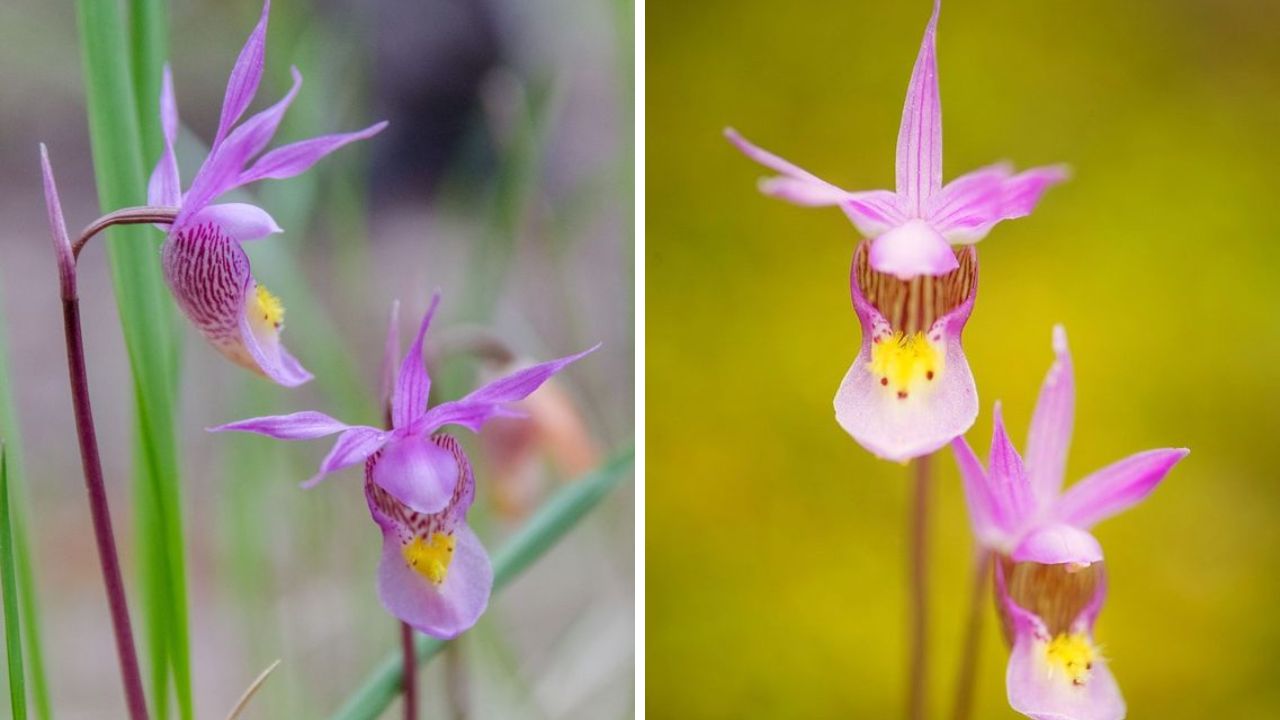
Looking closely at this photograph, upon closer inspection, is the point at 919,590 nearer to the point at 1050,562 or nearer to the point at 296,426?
the point at 1050,562

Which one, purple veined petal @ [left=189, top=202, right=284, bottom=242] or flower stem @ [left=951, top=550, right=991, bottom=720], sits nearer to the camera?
purple veined petal @ [left=189, top=202, right=284, bottom=242]

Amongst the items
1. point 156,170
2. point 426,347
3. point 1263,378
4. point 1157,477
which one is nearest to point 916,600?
point 1157,477

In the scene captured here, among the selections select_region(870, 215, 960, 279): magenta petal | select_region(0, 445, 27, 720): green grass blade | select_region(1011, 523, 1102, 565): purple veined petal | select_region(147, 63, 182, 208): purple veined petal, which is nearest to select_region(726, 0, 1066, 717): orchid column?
select_region(870, 215, 960, 279): magenta petal

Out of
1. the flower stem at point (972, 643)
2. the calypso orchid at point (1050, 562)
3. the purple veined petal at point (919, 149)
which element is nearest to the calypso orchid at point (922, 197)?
the purple veined petal at point (919, 149)

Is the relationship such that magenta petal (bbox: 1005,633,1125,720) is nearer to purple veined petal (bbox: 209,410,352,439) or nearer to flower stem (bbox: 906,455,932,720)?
flower stem (bbox: 906,455,932,720)

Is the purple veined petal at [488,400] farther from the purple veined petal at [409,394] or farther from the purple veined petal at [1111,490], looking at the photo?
the purple veined petal at [1111,490]

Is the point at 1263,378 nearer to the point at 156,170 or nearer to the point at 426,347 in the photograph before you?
the point at 426,347
